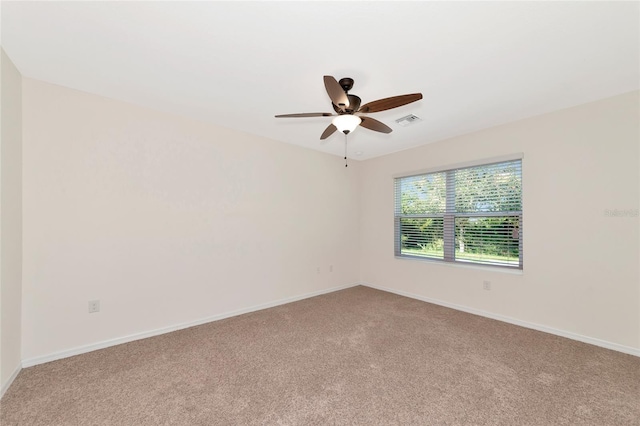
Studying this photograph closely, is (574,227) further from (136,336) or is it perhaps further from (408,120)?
(136,336)

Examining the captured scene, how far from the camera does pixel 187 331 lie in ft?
9.79

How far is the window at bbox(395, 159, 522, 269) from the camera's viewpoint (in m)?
3.34

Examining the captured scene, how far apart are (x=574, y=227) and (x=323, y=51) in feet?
10.1

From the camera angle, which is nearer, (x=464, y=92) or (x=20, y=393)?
(x=20, y=393)

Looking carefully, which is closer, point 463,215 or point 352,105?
point 352,105

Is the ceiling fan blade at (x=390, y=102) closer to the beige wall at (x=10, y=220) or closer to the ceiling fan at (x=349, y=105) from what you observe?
the ceiling fan at (x=349, y=105)

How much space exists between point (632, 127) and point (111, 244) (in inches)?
201

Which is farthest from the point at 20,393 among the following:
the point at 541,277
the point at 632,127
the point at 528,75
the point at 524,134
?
the point at 632,127

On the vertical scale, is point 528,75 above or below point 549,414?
above

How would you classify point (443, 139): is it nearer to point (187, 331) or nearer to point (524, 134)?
point (524, 134)

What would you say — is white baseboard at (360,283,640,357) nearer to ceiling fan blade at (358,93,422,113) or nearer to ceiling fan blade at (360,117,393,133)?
ceiling fan blade at (360,117,393,133)

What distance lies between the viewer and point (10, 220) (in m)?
2.02

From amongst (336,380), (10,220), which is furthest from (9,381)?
(336,380)

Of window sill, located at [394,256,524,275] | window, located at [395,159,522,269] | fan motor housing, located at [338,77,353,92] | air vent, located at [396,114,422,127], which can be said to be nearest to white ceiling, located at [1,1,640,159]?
fan motor housing, located at [338,77,353,92]
